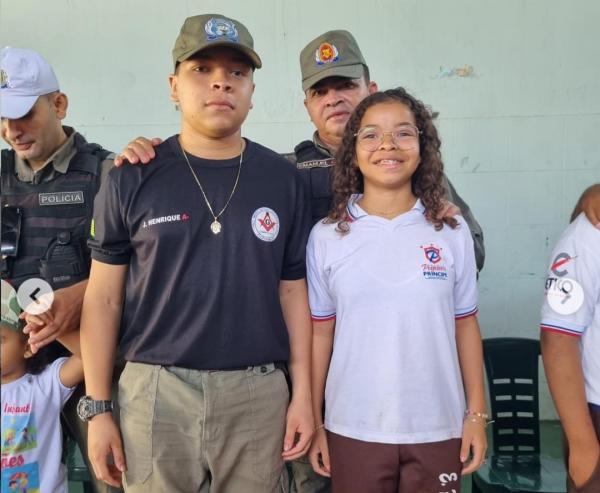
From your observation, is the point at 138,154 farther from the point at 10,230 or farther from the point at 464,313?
the point at 464,313

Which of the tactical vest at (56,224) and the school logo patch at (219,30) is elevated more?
the school logo patch at (219,30)

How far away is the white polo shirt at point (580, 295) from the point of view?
6.03 feet

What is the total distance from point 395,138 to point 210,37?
2.12 feet

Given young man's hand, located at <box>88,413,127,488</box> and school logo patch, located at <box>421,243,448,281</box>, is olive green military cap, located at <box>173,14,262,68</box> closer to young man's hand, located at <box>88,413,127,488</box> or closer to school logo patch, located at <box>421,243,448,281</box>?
school logo patch, located at <box>421,243,448,281</box>

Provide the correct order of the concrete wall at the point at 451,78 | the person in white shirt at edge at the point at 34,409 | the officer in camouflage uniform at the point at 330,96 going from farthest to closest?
the concrete wall at the point at 451,78 < the officer in camouflage uniform at the point at 330,96 < the person in white shirt at edge at the point at 34,409

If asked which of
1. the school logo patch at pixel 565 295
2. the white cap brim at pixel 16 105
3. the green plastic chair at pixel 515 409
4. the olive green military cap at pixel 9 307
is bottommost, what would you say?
the green plastic chair at pixel 515 409

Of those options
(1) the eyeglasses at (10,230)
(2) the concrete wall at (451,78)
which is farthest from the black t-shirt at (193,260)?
(2) the concrete wall at (451,78)

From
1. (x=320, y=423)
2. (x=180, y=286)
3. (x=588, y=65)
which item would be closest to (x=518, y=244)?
(x=588, y=65)

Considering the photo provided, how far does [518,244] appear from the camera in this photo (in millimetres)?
3805

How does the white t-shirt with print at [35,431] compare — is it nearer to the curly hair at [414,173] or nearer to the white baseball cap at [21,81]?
the white baseball cap at [21,81]

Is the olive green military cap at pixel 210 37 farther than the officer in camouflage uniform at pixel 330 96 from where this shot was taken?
No

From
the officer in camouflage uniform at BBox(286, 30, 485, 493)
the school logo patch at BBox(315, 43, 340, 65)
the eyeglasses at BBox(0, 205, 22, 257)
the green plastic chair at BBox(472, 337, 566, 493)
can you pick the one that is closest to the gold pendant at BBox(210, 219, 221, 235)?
the officer in camouflage uniform at BBox(286, 30, 485, 493)

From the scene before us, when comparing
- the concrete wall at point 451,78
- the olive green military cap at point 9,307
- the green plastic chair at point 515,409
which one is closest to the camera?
the olive green military cap at point 9,307

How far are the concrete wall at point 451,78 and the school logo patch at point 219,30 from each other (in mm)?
1970
